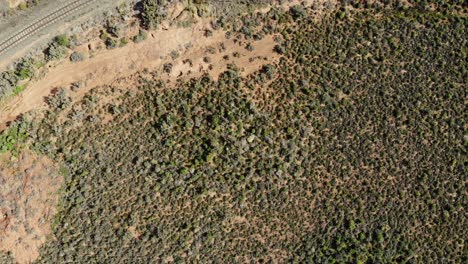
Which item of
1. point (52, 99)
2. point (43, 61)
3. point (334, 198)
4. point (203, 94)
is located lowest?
point (334, 198)

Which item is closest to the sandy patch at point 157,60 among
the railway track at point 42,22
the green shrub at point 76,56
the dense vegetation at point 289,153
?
the green shrub at point 76,56

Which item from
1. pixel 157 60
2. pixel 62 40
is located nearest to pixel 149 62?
pixel 157 60

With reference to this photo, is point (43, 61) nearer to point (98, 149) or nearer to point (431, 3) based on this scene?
point (98, 149)

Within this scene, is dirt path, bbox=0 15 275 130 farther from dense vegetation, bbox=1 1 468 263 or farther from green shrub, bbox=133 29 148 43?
dense vegetation, bbox=1 1 468 263

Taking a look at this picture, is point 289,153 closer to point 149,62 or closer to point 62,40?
point 149,62

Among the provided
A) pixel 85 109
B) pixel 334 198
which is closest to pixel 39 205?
pixel 85 109
